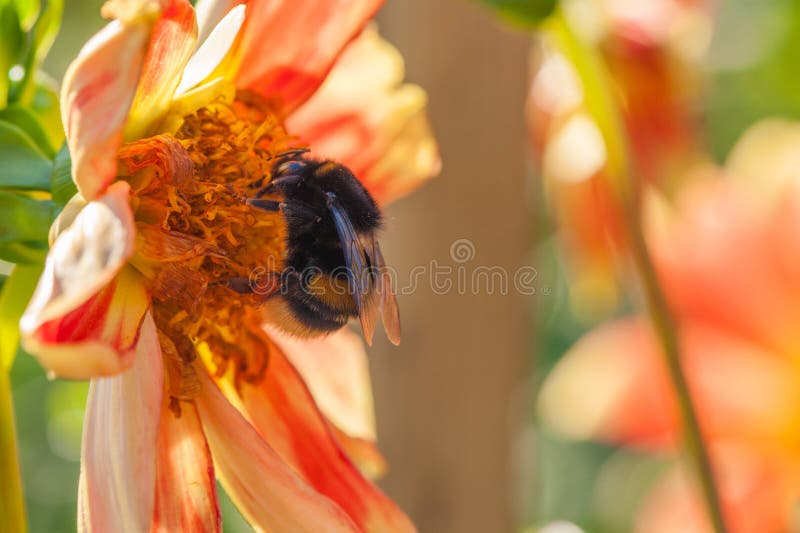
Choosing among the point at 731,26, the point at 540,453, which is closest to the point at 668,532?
the point at 540,453

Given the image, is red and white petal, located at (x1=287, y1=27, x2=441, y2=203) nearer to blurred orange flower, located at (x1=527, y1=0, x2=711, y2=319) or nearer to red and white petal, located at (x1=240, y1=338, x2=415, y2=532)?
red and white petal, located at (x1=240, y1=338, x2=415, y2=532)

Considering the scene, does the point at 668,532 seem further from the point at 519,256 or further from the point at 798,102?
the point at 798,102

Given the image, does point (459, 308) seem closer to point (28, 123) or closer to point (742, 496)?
point (742, 496)

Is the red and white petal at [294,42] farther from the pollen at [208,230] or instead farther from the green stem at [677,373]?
the green stem at [677,373]

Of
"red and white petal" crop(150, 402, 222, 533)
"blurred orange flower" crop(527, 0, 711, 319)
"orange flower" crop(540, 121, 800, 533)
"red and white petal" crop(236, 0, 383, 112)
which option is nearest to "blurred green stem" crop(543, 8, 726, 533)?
"red and white petal" crop(236, 0, 383, 112)

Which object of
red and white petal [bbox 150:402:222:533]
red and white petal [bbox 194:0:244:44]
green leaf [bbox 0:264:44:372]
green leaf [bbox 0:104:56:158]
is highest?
red and white petal [bbox 194:0:244:44]

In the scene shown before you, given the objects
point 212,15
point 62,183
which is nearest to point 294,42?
point 212,15

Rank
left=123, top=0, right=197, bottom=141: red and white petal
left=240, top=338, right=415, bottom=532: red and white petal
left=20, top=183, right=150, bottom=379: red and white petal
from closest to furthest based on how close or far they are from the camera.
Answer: left=20, top=183, right=150, bottom=379: red and white petal < left=123, top=0, right=197, bottom=141: red and white petal < left=240, top=338, right=415, bottom=532: red and white petal
